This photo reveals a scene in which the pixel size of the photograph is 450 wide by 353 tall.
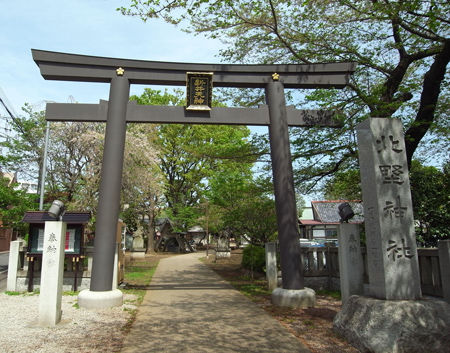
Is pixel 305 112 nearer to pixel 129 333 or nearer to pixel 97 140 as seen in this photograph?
pixel 129 333

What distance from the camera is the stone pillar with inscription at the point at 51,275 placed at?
615cm

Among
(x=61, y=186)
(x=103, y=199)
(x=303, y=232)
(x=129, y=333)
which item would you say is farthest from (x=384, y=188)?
(x=303, y=232)

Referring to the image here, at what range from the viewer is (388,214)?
5410 mm

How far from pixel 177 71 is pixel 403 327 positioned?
8128 mm

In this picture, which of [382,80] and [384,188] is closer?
[384,188]

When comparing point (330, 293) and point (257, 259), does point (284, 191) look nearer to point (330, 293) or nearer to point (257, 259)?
point (330, 293)

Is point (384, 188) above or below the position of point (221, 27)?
below

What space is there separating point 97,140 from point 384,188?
44.3ft

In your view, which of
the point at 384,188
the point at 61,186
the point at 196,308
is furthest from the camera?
the point at 61,186

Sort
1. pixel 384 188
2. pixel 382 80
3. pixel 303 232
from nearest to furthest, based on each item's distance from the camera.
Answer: pixel 384 188, pixel 382 80, pixel 303 232

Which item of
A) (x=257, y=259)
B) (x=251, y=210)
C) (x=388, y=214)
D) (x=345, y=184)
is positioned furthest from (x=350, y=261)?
(x=257, y=259)

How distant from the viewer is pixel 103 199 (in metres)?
8.33

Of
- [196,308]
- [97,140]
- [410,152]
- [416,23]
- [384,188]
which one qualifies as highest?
[416,23]

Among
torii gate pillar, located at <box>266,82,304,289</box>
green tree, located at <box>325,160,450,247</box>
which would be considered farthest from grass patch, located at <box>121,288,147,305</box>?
green tree, located at <box>325,160,450,247</box>
